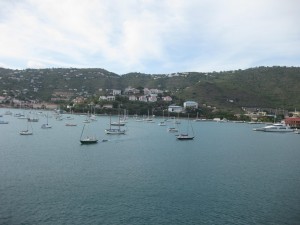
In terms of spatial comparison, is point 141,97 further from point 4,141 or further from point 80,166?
point 80,166

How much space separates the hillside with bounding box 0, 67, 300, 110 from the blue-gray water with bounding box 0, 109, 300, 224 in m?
92.2

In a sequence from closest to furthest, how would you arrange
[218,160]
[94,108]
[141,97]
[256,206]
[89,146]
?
[256,206], [218,160], [89,146], [94,108], [141,97]

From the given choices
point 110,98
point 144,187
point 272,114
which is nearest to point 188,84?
point 110,98

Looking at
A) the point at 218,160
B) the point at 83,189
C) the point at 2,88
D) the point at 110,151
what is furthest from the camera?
the point at 2,88

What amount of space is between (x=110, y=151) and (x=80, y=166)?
29.3ft

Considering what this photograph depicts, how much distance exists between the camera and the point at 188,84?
545 ft

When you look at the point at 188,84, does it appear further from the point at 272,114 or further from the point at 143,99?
the point at 272,114

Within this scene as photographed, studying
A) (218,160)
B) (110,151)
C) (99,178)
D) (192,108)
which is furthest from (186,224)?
(192,108)

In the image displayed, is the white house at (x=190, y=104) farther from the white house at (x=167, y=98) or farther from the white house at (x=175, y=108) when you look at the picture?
the white house at (x=167, y=98)

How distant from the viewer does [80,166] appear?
28938mm

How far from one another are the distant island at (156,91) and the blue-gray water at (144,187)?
259 feet

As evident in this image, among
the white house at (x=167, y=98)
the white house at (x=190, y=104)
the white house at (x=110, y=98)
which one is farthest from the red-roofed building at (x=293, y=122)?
the white house at (x=110, y=98)

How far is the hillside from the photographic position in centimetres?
12850

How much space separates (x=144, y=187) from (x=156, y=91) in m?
121
